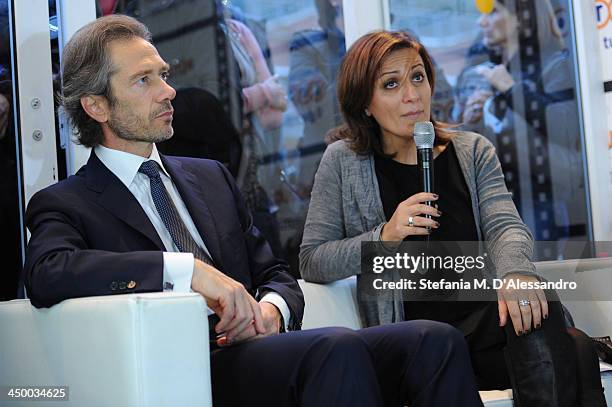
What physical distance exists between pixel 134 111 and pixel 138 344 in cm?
78

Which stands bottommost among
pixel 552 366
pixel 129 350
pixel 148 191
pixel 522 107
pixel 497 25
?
pixel 552 366

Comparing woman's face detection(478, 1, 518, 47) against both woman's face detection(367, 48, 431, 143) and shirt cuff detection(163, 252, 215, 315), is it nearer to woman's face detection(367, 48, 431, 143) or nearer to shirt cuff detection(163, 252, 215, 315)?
woman's face detection(367, 48, 431, 143)

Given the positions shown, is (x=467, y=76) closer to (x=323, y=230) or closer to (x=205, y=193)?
(x=323, y=230)

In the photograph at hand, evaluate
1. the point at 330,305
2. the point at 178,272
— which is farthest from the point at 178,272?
the point at 330,305

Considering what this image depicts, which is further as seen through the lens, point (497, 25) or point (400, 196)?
point (497, 25)

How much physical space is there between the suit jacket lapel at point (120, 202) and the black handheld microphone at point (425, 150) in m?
0.70

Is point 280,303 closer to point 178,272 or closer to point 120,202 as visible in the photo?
point 178,272

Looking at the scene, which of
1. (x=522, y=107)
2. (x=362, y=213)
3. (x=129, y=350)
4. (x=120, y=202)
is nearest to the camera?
(x=129, y=350)

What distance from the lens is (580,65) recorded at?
437 centimetres

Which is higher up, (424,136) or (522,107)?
(522,107)

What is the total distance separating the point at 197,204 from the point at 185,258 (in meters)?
0.40

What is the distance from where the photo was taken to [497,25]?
5055 millimetres

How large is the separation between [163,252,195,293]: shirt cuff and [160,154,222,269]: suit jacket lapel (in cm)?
32

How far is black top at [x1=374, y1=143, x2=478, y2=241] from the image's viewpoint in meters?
2.62
